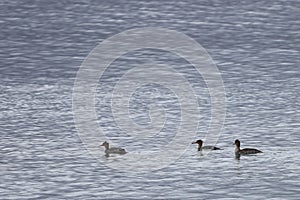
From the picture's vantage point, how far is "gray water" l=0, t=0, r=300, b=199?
6084 cm

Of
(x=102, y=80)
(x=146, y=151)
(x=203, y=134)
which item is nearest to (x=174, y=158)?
(x=146, y=151)

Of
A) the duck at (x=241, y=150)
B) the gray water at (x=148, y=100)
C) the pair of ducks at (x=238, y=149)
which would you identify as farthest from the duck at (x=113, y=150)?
the duck at (x=241, y=150)

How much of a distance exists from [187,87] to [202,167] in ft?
76.8

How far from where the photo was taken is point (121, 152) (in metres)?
66.6

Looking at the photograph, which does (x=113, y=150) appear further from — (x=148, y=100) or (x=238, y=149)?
(x=148, y=100)

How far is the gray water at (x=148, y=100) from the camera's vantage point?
60.8m

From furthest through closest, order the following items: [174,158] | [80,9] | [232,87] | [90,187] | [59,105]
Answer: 1. [80,9]
2. [232,87]
3. [59,105]
4. [174,158]
5. [90,187]

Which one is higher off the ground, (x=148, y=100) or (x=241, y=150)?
(x=148, y=100)

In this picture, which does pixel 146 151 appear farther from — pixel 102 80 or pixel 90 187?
pixel 102 80

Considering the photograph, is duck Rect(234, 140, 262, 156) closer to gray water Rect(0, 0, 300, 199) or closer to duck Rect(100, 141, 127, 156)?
gray water Rect(0, 0, 300, 199)

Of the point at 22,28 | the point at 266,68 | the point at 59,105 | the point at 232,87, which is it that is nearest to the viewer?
the point at 59,105

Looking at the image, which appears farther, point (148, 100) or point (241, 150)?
point (148, 100)

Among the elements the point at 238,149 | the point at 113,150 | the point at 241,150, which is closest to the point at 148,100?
the point at 113,150

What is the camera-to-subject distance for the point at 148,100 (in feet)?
269
